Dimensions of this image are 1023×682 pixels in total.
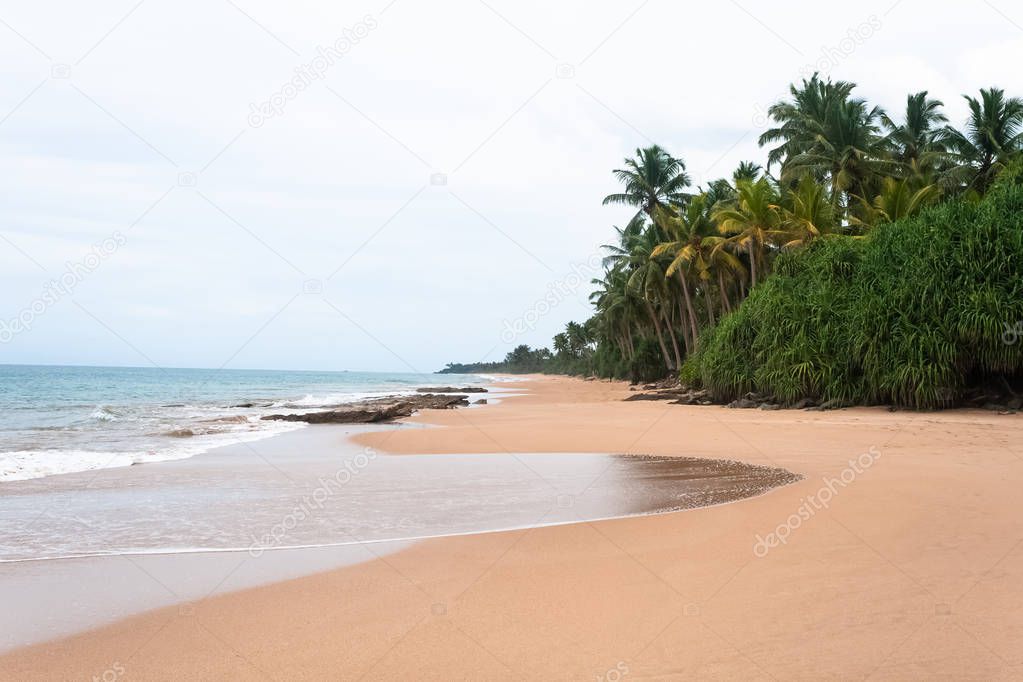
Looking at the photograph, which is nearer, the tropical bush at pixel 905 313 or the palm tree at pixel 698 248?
the tropical bush at pixel 905 313

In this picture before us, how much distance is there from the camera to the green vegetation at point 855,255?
1634 cm

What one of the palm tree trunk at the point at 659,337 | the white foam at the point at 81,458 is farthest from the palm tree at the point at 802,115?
the white foam at the point at 81,458

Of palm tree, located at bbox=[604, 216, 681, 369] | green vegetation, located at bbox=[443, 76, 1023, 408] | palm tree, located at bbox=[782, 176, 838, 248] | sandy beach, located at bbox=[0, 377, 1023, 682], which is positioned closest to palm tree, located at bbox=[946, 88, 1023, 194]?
green vegetation, located at bbox=[443, 76, 1023, 408]

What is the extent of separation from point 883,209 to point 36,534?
27153 millimetres

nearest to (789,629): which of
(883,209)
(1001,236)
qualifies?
(1001,236)

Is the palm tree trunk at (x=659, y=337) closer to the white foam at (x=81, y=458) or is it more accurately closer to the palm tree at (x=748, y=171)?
the palm tree at (x=748, y=171)

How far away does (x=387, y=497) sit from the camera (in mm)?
8297

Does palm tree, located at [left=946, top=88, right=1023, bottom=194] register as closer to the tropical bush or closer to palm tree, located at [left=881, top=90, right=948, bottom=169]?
palm tree, located at [left=881, top=90, right=948, bottom=169]

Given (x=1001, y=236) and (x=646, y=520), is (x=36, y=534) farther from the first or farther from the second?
(x=1001, y=236)

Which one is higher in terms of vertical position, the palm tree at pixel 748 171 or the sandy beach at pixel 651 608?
the palm tree at pixel 748 171

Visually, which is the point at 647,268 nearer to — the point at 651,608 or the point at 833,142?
the point at 833,142

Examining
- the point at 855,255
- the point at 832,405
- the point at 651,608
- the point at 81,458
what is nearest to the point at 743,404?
the point at 832,405

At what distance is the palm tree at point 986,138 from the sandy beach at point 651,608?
2962 centimetres

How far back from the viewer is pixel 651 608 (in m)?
4.07
